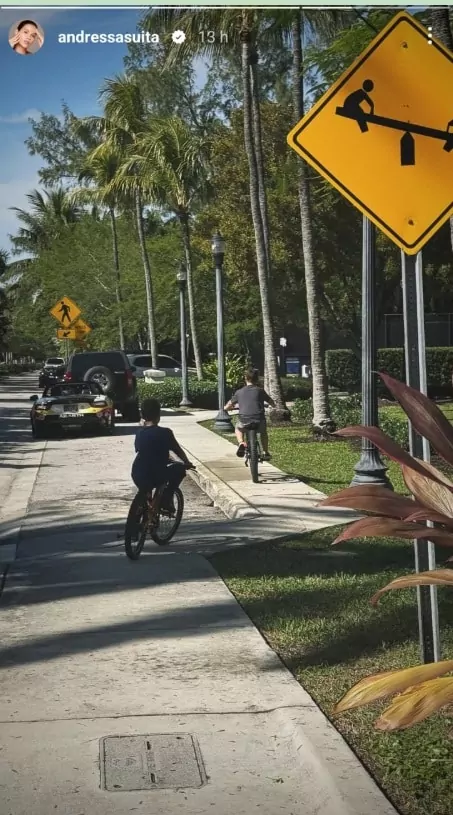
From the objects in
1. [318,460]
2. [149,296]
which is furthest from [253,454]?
[149,296]

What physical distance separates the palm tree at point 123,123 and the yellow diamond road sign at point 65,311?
62 centimetres

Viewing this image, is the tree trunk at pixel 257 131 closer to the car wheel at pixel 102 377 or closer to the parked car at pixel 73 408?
the car wheel at pixel 102 377

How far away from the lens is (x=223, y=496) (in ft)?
29.3

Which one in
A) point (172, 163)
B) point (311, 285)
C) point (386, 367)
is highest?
point (172, 163)

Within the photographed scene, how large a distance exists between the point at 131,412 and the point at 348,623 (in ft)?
6.17

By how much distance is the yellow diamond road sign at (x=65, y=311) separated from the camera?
5.68 m

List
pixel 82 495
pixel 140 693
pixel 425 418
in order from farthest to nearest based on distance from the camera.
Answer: pixel 82 495 → pixel 140 693 → pixel 425 418

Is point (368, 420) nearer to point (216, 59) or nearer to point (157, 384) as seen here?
point (157, 384)

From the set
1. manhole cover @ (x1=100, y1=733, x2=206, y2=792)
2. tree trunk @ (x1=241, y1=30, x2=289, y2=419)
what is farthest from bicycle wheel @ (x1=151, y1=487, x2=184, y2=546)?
manhole cover @ (x1=100, y1=733, x2=206, y2=792)

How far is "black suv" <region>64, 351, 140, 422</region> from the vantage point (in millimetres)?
6184

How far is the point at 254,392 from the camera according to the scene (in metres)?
10.7

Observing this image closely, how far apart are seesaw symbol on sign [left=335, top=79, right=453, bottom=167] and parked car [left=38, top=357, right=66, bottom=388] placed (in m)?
2.50

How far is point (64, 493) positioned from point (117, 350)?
1.80 m

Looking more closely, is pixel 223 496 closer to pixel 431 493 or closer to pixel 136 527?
pixel 136 527
